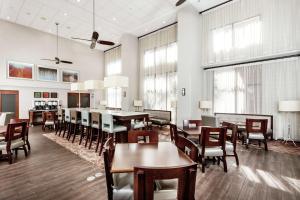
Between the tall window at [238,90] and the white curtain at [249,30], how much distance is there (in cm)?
58

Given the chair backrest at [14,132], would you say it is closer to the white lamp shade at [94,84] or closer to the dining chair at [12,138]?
the dining chair at [12,138]

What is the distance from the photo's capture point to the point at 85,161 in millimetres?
3682

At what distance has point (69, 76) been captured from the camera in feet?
34.6

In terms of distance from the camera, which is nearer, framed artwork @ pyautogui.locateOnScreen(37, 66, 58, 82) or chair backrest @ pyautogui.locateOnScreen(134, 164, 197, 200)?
chair backrest @ pyautogui.locateOnScreen(134, 164, 197, 200)

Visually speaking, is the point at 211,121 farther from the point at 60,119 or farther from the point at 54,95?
the point at 54,95

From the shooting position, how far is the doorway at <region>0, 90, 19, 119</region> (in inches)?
318

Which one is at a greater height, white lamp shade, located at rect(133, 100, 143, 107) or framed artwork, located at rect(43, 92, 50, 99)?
framed artwork, located at rect(43, 92, 50, 99)

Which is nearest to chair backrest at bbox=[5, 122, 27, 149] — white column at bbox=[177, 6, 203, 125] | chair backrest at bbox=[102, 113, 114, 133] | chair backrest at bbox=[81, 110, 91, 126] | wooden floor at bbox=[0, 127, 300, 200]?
wooden floor at bbox=[0, 127, 300, 200]

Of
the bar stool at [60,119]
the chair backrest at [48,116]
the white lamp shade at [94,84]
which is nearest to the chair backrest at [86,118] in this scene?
the white lamp shade at [94,84]

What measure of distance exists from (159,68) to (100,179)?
22.8 ft

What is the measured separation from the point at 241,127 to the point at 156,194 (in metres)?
4.79

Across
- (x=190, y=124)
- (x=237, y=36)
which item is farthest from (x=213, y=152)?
(x=237, y=36)

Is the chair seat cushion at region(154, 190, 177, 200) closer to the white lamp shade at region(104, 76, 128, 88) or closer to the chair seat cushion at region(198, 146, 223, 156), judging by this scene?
the chair seat cushion at region(198, 146, 223, 156)

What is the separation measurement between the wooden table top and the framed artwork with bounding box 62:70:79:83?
32.2ft
